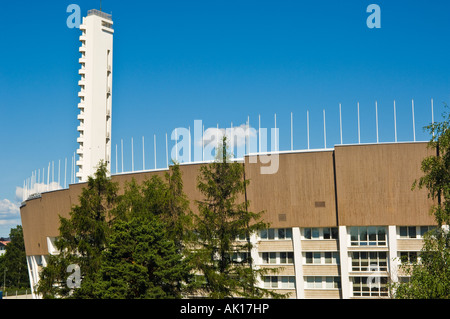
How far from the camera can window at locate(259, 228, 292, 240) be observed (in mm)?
52875

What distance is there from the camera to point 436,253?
57.5 ft

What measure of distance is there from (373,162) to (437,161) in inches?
1219

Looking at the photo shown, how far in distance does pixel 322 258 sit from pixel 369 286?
516 cm

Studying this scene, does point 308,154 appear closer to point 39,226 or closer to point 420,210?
point 420,210

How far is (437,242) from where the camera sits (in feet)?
59.7

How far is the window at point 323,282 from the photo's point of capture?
5191cm

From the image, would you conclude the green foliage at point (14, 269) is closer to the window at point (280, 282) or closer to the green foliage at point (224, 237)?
the window at point (280, 282)

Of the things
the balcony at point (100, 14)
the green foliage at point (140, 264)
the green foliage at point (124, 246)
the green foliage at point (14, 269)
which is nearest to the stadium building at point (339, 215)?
the green foliage at point (124, 246)

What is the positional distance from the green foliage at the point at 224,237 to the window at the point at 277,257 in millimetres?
16294

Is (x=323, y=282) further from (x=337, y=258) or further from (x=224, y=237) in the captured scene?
(x=224, y=237)

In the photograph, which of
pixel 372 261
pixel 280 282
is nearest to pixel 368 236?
pixel 372 261

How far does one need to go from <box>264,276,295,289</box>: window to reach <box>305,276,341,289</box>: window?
156cm
